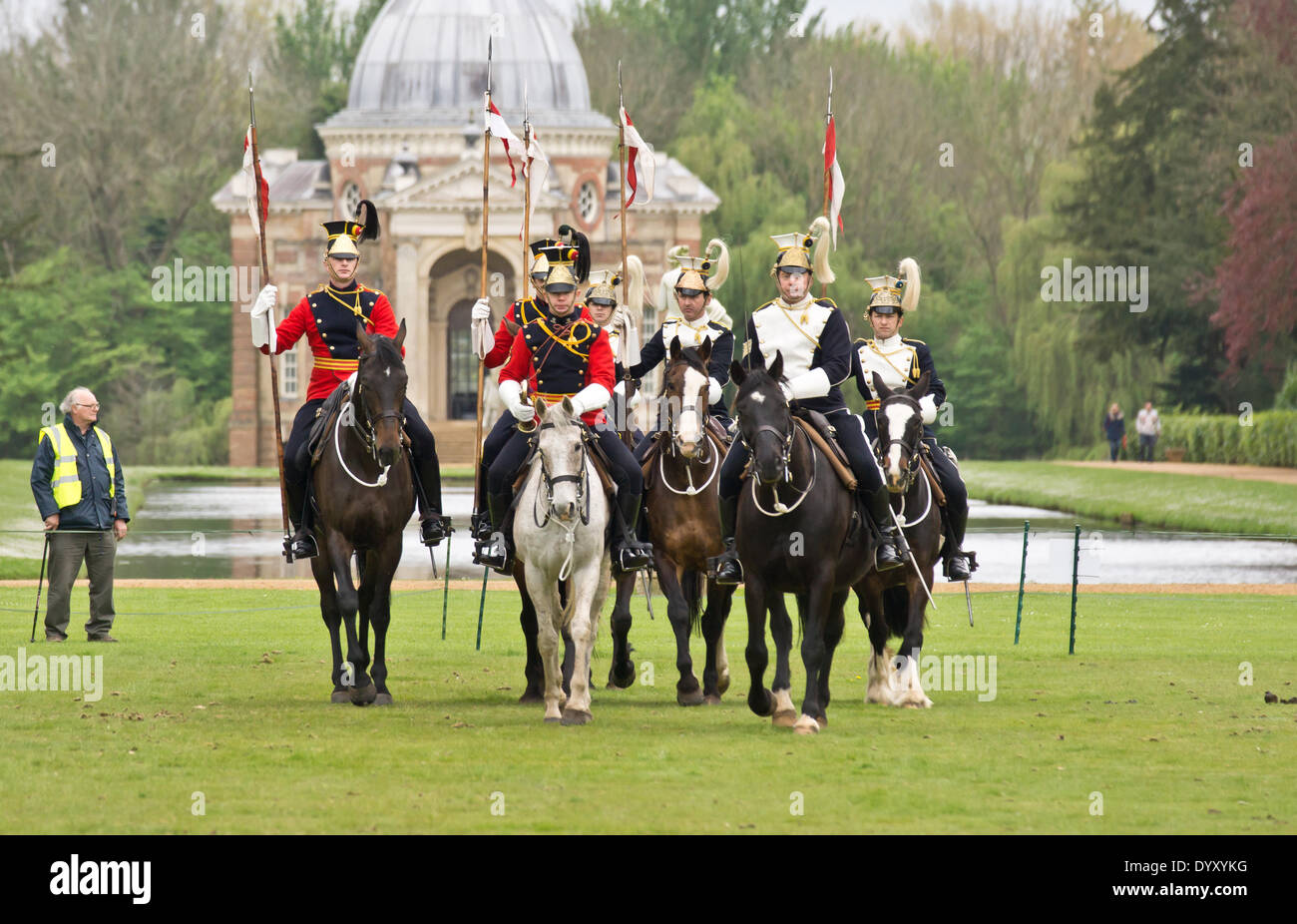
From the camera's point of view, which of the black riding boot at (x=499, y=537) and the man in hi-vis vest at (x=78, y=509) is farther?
the man in hi-vis vest at (x=78, y=509)

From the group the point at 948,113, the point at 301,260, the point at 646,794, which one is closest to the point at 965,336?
the point at 948,113

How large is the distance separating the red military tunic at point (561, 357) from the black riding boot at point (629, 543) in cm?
71

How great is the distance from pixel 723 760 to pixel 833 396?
3.19m

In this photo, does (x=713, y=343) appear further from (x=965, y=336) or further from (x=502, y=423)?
(x=965, y=336)

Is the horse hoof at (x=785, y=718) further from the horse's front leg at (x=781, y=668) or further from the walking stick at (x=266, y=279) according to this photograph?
the walking stick at (x=266, y=279)

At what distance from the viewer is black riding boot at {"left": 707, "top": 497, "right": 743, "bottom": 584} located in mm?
13977

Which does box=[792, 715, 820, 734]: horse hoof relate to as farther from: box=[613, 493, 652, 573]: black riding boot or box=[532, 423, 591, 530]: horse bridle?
box=[532, 423, 591, 530]: horse bridle

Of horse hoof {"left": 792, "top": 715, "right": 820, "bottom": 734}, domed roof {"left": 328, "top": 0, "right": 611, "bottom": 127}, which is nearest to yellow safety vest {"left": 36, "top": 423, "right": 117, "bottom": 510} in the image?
horse hoof {"left": 792, "top": 715, "right": 820, "bottom": 734}

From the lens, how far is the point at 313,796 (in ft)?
35.9

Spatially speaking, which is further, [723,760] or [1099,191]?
[1099,191]

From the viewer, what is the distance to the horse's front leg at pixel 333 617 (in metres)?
14.9

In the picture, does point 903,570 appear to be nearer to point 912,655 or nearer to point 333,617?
point 912,655

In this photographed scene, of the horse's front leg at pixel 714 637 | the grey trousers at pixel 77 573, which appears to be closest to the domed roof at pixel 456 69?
the grey trousers at pixel 77 573

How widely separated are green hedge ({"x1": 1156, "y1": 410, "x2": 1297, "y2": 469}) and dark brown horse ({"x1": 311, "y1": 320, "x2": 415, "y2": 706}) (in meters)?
37.5
